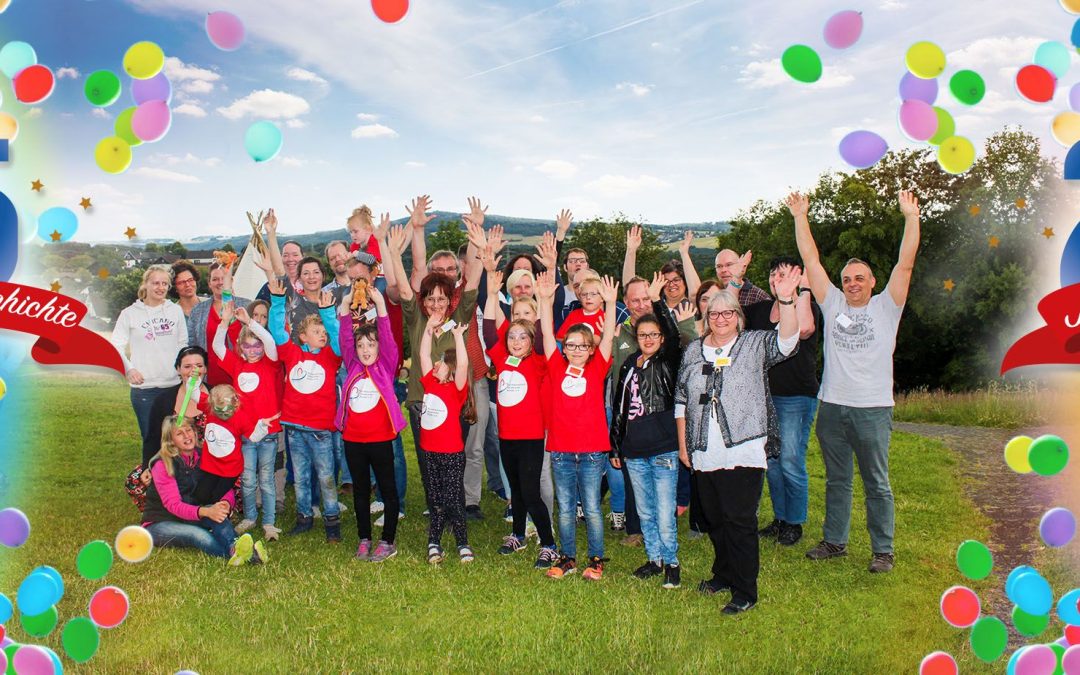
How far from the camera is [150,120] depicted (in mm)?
4719

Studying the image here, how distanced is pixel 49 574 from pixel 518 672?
2341mm

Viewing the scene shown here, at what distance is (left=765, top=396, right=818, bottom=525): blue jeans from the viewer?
208 inches

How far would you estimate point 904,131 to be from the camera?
14.6 ft

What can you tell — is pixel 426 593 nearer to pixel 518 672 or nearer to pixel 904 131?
pixel 518 672

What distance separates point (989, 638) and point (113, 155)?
17.8 ft

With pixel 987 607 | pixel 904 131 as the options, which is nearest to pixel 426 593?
pixel 987 607

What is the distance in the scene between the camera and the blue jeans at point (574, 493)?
463 centimetres

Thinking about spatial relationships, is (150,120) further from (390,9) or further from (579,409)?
(579,409)

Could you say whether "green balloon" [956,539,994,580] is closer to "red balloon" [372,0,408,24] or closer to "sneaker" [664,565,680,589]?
"sneaker" [664,565,680,589]

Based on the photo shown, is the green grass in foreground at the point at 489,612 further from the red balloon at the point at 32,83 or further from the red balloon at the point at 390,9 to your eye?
the red balloon at the point at 390,9

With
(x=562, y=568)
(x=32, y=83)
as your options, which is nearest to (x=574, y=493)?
(x=562, y=568)

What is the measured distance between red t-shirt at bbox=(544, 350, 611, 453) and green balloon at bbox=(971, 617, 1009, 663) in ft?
6.74

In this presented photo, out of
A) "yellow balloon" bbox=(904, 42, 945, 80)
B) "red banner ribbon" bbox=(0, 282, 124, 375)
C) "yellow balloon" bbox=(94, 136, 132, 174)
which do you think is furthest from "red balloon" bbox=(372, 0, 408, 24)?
"yellow balloon" bbox=(904, 42, 945, 80)

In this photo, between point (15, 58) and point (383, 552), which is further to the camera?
point (383, 552)
